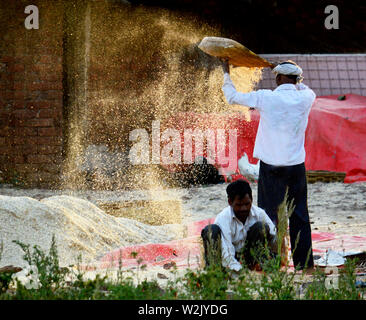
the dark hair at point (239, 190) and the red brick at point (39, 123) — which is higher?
the red brick at point (39, 123)

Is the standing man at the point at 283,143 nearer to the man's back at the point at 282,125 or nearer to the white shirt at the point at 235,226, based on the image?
the man's back at the point at 282,125

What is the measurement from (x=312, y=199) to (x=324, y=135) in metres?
1.33

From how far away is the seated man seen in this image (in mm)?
4091

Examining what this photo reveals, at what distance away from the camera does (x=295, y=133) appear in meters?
4.37

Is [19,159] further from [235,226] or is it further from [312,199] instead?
[235,226]

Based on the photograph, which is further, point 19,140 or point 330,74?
point 330,74

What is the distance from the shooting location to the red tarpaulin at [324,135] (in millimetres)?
9016

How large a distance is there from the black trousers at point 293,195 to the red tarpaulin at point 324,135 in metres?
4.70

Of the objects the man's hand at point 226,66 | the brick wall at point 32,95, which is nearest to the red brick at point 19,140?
the brick wall at point 32,95

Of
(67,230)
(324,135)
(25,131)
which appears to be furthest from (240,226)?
(25,131)

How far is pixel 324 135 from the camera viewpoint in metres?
9.07
